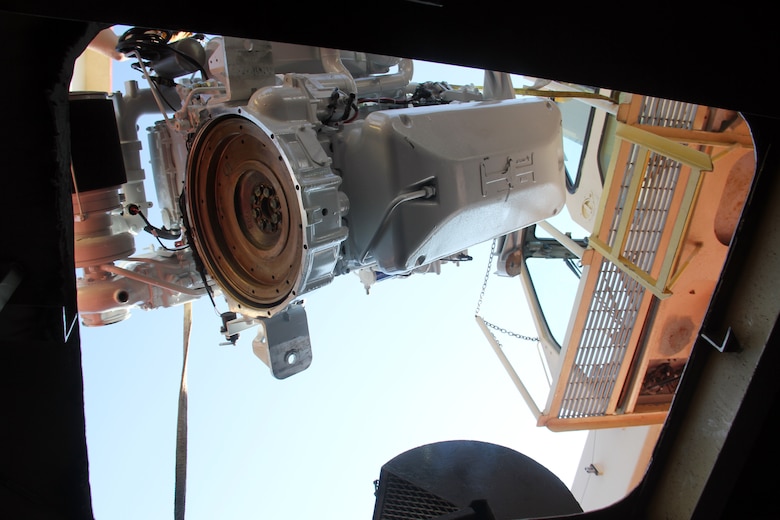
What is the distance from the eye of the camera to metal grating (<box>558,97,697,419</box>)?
3.88 m

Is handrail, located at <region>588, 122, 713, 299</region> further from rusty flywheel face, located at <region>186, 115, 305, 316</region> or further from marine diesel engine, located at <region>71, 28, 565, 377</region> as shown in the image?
rusty flywheel face, located at <region>186, 115, 305, 316</region>

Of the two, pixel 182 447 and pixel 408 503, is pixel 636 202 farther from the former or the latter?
pixel 182 447

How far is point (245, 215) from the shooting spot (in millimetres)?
2879

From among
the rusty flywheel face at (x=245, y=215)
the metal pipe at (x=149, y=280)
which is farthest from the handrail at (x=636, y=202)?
the metal pipe at (x=149, y=280)

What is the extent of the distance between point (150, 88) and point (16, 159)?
7.53 ft

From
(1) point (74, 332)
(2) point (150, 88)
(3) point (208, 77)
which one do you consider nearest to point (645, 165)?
(3) point (208, 77)

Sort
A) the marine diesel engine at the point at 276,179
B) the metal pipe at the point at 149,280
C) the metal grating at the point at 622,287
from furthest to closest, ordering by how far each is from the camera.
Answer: the metal grating at the point at 622,287 < the metal pipe at the point at 149,280 < the marine diesel engine at the point at 276,179

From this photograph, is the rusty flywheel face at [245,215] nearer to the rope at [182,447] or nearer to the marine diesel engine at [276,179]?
the marine diesel engine at [276,179]

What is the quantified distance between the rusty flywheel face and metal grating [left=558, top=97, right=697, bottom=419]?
2344mm

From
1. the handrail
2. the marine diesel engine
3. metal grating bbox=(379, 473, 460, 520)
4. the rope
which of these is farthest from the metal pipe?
the handrail

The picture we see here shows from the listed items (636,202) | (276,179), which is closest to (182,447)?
(276,179)

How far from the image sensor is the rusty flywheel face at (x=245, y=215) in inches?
100

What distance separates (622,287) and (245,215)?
2.84 m

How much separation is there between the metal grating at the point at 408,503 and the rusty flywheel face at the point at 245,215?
3.00 feet
